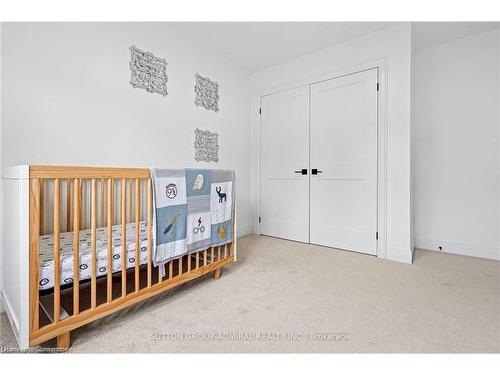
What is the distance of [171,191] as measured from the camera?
4.44 feet

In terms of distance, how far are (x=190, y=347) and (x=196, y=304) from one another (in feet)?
1.21

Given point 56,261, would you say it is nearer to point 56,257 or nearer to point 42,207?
point 56,257

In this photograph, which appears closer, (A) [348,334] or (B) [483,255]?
(A) [348,334]

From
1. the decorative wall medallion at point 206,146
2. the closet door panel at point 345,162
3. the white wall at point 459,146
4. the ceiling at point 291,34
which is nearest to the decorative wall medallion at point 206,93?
the decorative wall medallion at point 206,146

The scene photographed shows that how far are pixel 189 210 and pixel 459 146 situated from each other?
107 inches

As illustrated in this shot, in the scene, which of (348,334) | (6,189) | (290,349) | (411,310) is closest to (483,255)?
(411,310)

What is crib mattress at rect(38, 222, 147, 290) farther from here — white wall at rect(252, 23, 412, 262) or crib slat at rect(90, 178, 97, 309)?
white wall at rect(252, 23, 412, 262)

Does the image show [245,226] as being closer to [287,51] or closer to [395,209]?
[395,209]

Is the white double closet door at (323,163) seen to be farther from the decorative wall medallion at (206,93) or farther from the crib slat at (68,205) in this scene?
the crib slat at (68,205)

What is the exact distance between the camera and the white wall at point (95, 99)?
4.54ft

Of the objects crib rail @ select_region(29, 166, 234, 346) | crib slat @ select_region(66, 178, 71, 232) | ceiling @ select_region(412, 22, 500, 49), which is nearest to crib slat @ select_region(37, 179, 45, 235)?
crib rail @ select_region(29, 166, 234, 346)

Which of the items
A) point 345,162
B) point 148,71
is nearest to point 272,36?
point 148,71

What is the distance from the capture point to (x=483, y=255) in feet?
7.58

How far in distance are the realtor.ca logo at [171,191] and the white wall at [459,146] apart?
2.62 m
